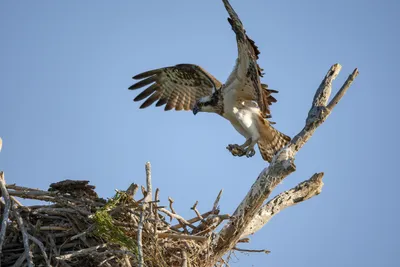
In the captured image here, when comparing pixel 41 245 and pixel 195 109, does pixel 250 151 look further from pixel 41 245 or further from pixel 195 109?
pixel 41 245

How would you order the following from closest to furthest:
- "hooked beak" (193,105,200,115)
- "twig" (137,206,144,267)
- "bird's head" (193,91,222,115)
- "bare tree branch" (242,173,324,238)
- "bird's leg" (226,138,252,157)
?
"twig" (137,206,144,267) → "bare tree branch" (242,173,324,238) → "bird's leg" (226,138,252,157) → "bird's head" (193,91,222,115) → "hooked beak" (193,105,200,115)

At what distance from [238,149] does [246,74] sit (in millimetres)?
1087

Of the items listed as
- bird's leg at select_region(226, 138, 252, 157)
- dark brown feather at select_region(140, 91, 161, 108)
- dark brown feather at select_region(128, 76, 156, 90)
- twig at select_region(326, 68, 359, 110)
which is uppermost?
dark brown feather at select_region(128, 76, 156, 90)

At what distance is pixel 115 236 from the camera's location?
642 centimetres

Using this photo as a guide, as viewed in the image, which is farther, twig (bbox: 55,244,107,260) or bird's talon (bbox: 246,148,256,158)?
bird's talon (bbox: 246,148,256,158)

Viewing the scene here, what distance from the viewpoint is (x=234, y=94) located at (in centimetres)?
982

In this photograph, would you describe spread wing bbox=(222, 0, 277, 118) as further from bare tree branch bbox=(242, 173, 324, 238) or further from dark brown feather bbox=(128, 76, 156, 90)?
bare tree branch bbox=(242, 173, 324, 238)

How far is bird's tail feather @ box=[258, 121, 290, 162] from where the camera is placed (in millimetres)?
9766

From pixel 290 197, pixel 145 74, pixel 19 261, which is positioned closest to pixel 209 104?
pixel 145 74

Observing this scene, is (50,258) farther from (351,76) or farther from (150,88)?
(150,88)

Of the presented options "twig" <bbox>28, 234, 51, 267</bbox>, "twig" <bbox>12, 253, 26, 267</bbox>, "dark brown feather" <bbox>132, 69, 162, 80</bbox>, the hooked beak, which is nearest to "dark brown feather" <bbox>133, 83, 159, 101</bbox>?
"dark brown feather" <bbox>132, 69, 162, 80</bbox>

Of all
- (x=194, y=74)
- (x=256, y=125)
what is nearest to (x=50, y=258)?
(x=256, y=125)

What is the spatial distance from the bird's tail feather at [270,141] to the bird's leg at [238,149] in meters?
0.19

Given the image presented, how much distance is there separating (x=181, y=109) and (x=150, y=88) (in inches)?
23.6
